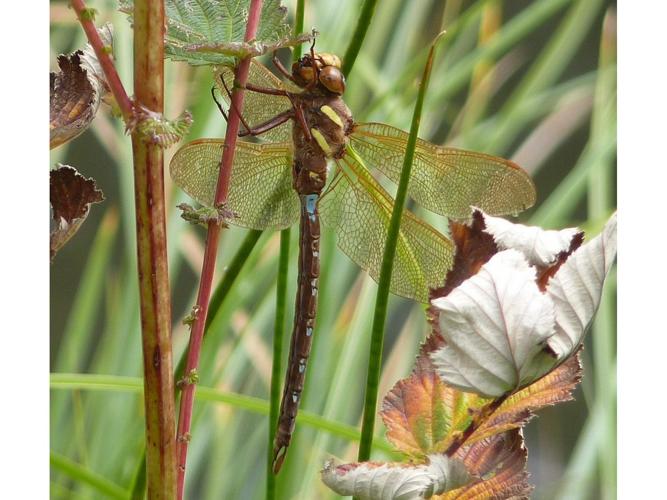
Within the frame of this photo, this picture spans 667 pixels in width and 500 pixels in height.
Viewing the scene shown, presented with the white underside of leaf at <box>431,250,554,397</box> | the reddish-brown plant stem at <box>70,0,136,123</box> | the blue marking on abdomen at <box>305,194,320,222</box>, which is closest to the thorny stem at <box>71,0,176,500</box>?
the reddish-brown plant stem at <box>70,0,136,123</box>

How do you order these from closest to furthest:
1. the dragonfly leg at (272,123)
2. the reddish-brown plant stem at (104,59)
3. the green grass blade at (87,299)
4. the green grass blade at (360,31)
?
the reddish-brown plant stem at (104,59) < the green grass blade at (360,31) < the dragonfly leg at (272,123) < the green grass blade at (87,299)

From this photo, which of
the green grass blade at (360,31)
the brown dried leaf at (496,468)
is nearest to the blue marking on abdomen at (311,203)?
the green grass blade at (360,31)

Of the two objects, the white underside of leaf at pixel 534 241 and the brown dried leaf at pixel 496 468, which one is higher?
the white underside of leaf at pixel 534 241

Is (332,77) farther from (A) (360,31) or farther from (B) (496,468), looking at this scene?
(B) (496,468)

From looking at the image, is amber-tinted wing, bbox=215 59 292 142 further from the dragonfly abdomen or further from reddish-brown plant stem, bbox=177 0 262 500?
reddish-brown plant stem, bbox=177 0 262 500

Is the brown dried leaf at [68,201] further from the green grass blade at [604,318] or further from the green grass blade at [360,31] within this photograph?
the green grass blade at [604,318]

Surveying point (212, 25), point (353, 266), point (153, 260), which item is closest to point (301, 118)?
point (212, 25)
